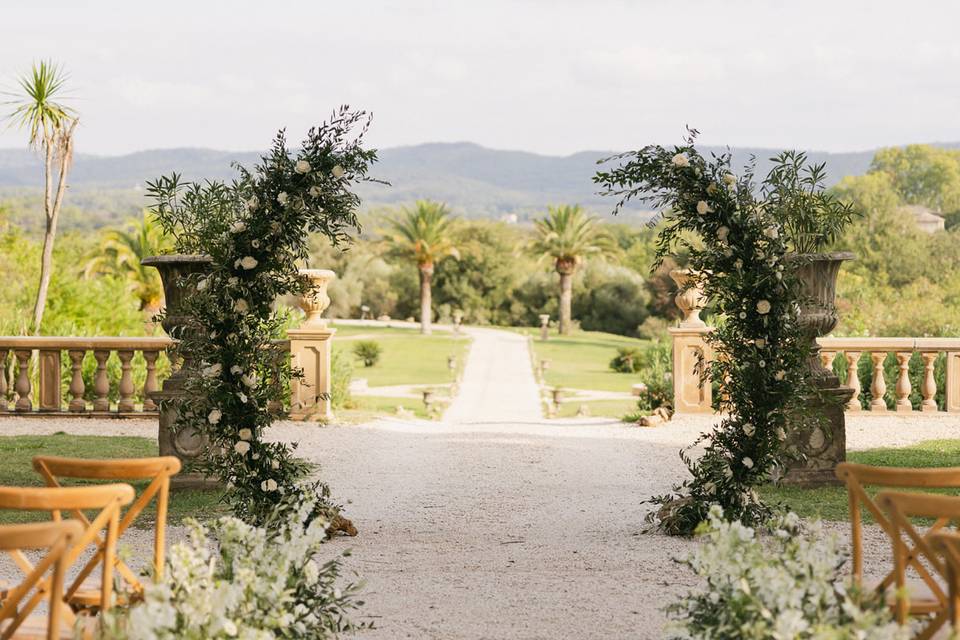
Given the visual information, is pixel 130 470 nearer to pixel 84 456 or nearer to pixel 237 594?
pixel 237 594

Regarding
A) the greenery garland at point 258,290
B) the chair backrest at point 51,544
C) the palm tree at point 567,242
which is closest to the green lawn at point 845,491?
the greenery garland at point 258,290

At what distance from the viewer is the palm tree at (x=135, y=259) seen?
31.4m

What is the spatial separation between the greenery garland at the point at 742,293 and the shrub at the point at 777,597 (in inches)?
102

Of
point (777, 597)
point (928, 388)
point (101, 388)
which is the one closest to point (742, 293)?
point (777, 597)

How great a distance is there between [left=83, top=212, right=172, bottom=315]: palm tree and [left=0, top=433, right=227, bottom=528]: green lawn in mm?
19850

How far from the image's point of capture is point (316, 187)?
645 centimetres

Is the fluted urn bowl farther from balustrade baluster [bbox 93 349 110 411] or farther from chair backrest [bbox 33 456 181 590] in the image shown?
balustrade baluster [bbox 93 349 110 411]

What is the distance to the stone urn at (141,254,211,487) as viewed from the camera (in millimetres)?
7914

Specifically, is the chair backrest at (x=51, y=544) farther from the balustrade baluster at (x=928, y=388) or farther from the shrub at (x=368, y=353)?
the shrub at (x=368, y=353)

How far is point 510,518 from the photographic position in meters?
7.61

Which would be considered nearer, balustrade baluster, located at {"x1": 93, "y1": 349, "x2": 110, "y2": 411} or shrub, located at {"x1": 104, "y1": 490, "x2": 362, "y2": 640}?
shrub, located at {"x1": 104, "y1": 490, "x2": 362, "y2": 640}

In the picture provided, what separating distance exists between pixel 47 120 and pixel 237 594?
61.3 ft

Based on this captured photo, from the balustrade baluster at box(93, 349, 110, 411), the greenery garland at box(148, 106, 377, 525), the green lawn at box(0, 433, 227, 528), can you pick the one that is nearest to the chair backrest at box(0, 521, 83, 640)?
the greenery garland at box(148, 106, 377, 525)

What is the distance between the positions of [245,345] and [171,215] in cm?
156
